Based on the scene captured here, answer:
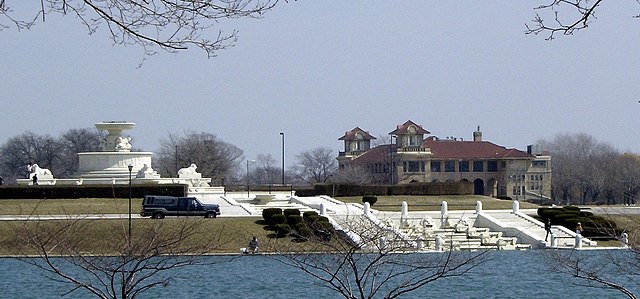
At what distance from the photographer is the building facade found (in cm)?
12719

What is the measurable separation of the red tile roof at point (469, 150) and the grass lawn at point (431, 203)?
5577cm

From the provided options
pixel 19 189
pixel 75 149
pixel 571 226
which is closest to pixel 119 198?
pixel 19 189

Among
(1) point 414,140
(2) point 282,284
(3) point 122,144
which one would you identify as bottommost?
(2) point 282,284

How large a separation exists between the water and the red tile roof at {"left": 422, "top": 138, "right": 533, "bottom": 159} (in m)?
85.4

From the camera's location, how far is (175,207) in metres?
54.2

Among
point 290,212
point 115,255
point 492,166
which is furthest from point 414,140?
point 115,255

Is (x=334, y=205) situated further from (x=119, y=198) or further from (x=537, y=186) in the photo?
(x=537, y=186)

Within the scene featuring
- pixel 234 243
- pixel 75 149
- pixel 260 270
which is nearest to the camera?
pixel 260 270

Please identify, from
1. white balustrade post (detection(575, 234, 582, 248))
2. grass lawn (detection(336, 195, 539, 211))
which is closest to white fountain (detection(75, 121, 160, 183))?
grass lawn (detection(336, 195, 539, 211))

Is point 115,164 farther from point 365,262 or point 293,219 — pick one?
point 365,262

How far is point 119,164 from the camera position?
72812 millimetres

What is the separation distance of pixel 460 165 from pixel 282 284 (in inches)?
3720

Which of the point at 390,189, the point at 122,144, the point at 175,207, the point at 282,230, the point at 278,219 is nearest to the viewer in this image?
the point at 282,230

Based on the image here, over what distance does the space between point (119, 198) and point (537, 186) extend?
247 feet
